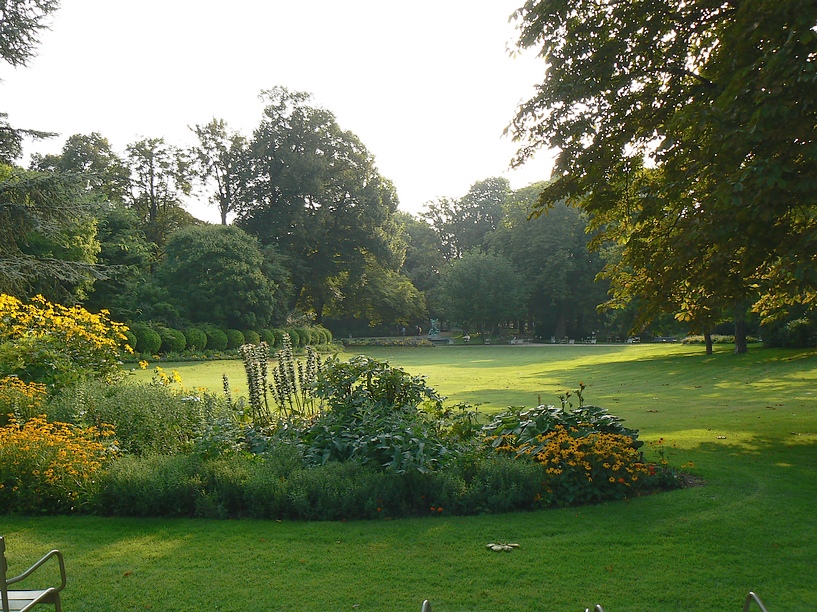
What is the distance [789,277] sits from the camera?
9.35 metres

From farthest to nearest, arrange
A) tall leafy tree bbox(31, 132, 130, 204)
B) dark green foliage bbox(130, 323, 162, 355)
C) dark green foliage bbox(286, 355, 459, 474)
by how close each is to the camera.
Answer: tall leafy tree bbox(31, 132, 130, 204), dark green foliage bbox(130, 323, 162, 355), dark green foliage bbox(286, 355, 459, 474)

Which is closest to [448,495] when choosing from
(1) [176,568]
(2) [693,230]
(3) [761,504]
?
(1) [176,568]

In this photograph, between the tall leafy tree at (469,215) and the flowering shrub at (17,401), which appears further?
the tall leafy tree at (469,215)

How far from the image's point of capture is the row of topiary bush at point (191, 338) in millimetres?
28547

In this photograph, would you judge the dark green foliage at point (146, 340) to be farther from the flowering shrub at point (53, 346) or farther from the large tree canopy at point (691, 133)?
the large tree canopy at point (691, 133)

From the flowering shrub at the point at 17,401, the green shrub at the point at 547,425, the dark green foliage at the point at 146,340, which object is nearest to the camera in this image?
the green shrub at the point at 547,425

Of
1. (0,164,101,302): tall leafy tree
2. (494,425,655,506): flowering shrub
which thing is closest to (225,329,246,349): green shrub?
(0,164,101,302): tall leafy tree

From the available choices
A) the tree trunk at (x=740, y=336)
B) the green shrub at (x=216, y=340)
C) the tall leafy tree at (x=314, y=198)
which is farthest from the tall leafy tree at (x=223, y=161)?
the tree trunk at (x=740, y=336)

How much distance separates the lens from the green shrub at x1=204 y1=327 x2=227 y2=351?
33281 mm

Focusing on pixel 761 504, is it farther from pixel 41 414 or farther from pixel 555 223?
Answer: pixel 555 223

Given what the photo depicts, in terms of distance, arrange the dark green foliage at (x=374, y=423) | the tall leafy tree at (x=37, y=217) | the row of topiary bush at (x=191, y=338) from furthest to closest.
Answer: the row of topiary bush at (x=191, y=338) < the tall leafy tree at (x=37, y=217) < the dark green foliage at (x=374, y=423)

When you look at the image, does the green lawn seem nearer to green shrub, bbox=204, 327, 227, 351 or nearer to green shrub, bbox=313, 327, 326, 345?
green shrub, bbox=204, 327, 227, 351

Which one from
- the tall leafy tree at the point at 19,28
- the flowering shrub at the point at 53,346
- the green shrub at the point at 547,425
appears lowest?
the green shrub at the point at 547,425

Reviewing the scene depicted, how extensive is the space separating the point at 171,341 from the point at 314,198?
22.9 metres
